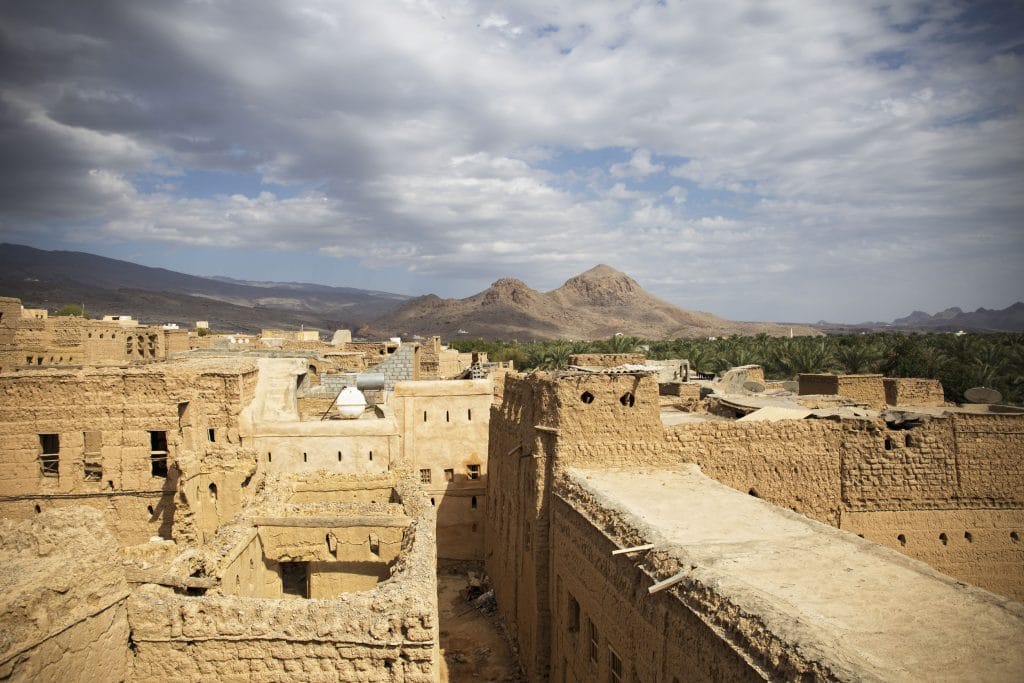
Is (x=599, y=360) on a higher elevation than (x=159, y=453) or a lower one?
higher

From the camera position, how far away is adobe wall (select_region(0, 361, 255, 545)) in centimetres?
1463

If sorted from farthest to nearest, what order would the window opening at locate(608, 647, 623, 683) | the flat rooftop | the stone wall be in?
the stone wall, the window opening at locate(608, 647, 623, 683), the flat rooftop

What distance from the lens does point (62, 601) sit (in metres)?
6.27

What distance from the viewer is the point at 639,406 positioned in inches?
513

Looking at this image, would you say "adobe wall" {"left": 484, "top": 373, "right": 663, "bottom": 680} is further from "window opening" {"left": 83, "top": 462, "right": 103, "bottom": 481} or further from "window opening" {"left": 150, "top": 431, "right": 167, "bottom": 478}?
"window opening" {"left": 83, "top": 462, "right": 103, "bottom": 481}

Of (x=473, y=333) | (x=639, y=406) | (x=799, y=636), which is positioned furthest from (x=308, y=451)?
(x=473, y=333)

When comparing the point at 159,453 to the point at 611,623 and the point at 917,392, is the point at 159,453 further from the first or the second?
the point at 917,392

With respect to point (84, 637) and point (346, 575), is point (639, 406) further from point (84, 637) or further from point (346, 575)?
point (84, 637)

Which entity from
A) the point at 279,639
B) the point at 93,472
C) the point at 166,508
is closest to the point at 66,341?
the point at 93,472

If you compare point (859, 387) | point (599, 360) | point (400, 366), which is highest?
point (599, 360)

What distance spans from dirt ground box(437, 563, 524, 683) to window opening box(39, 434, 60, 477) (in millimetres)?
9461

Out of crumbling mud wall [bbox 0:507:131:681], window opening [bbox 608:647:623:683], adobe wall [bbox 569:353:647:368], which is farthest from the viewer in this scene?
adobe wall [bbox 569:353:647:368]

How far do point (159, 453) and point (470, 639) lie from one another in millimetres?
8411

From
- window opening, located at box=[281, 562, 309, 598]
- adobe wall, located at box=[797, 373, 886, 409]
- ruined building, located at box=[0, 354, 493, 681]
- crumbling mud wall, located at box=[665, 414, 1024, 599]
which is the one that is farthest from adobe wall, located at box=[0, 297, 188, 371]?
adobe wall, located at box=[797, 373, 886, 409]
